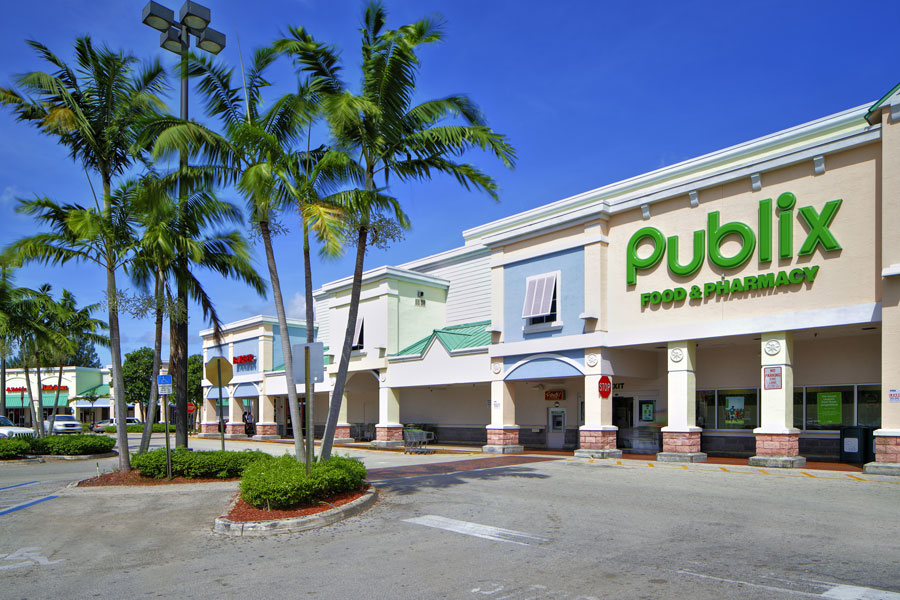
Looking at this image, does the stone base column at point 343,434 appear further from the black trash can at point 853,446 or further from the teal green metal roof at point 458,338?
the black trash can at point 853,446

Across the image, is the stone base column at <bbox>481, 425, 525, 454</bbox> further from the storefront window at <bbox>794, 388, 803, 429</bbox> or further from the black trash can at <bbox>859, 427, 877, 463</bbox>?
the black trash can at <bbox>859, 427, 877, 463</bbox>

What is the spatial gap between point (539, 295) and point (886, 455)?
10.8 meters

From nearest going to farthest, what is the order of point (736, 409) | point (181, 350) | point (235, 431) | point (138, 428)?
point (181, 350) < point (736, 409) < point (235, 431) < point (138, 428)

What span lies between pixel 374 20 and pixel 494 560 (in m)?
9.91

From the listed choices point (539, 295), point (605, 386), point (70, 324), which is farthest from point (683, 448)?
point (70, 324)

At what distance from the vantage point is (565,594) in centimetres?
642

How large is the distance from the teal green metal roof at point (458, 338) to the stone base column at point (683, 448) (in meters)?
8.25

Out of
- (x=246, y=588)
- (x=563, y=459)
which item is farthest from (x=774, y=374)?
(x=246, y=588)

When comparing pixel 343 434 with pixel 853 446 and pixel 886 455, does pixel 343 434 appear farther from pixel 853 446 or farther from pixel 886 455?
pixel 886 455

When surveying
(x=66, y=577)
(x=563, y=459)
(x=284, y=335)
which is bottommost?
(x=563, y=459)

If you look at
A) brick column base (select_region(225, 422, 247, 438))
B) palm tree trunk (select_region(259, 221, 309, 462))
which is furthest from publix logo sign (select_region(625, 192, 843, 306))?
brick column base (select_region(225, 422, 247, 438))

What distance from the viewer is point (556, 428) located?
2627cm

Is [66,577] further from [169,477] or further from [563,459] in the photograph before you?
[563,459]

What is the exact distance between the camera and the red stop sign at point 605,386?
21.0 metres
